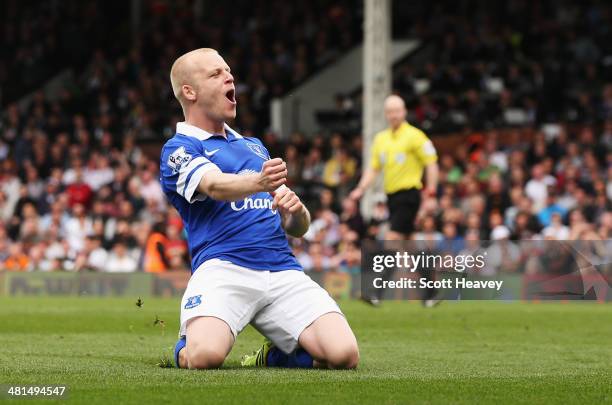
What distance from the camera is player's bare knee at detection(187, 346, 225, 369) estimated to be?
7895 mm

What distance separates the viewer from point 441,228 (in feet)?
64.9

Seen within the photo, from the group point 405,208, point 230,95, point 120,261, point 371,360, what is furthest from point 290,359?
point 120,261

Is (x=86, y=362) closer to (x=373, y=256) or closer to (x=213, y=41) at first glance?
(x=373, y=256)

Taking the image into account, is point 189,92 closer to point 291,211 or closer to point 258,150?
point 258,150

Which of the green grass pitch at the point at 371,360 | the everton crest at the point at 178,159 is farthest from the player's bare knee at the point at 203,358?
the everton crest at the point at 178,159

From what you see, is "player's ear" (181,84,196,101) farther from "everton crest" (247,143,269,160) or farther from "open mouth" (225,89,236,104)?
"everton crest" (247,143,269,160)

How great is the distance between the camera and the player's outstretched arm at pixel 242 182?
24.6 ft

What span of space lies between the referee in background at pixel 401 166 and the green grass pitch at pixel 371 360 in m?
1.20

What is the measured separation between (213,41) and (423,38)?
5.28 m

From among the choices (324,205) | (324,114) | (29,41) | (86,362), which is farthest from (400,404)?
(29,41)

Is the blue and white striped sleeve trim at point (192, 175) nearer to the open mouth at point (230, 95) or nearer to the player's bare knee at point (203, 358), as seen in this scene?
the open mouth at point (230, 95)

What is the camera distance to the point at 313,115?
28.8 metres

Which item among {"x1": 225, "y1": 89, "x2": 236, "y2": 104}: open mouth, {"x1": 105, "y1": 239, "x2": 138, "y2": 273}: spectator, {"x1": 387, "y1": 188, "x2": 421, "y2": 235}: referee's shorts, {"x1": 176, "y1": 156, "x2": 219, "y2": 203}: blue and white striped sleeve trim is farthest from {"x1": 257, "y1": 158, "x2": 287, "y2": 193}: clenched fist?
{"x1": 105, "y1": 239, "x2": 138, "y2": 273}: spectator

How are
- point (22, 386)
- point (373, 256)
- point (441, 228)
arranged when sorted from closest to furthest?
point (22, 386), point (373, 256), point (441, 228)
